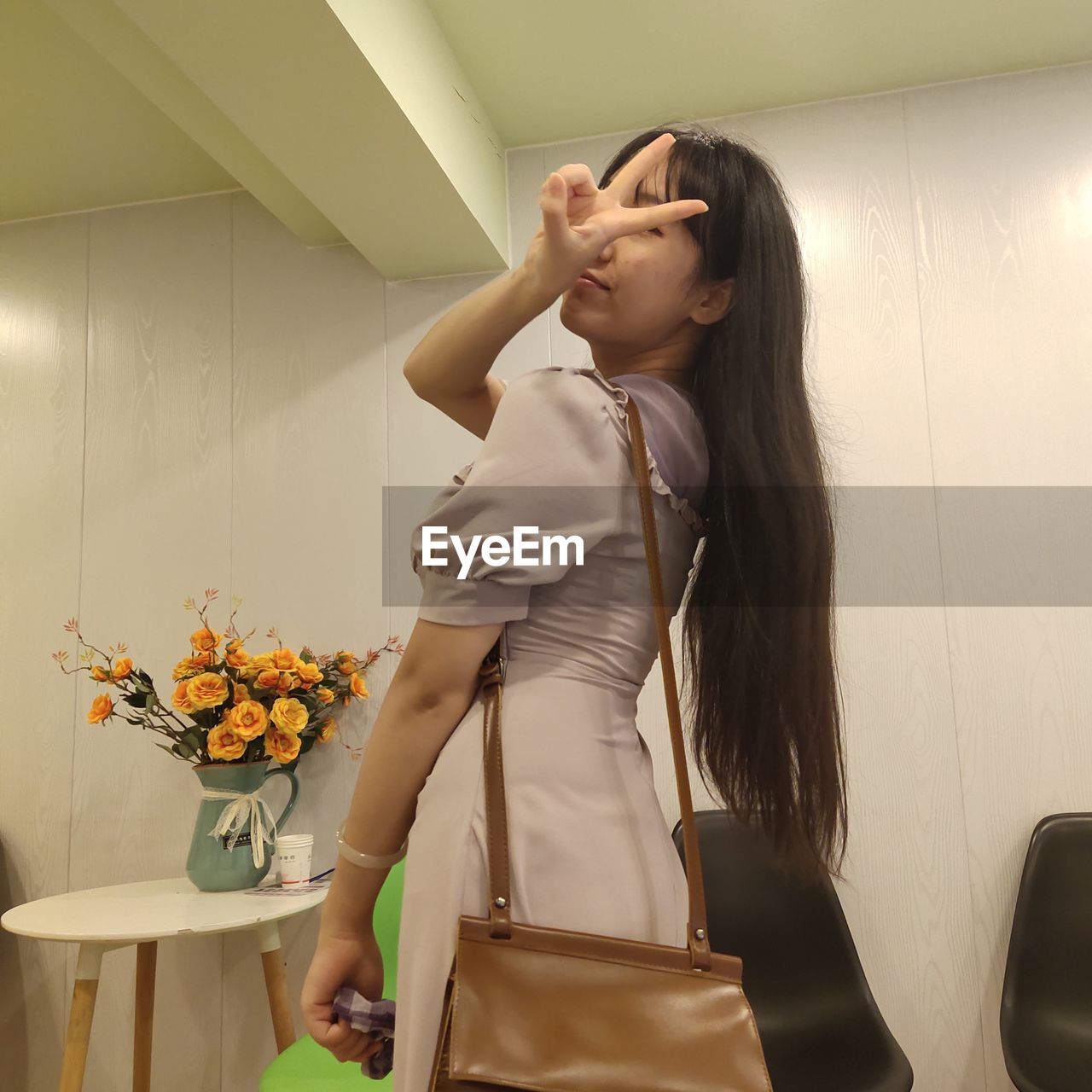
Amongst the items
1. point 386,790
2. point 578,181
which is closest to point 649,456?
point 578,181

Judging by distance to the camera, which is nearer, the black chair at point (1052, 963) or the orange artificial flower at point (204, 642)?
the black chair at point (1052, 963)

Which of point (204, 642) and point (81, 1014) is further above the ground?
point (204, 642)

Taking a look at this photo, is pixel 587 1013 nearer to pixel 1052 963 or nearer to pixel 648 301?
pixel 648 301

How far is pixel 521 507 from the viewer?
78 cm

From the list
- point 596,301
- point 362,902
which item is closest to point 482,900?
point 362,902

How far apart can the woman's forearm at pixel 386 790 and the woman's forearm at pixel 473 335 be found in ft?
1.10

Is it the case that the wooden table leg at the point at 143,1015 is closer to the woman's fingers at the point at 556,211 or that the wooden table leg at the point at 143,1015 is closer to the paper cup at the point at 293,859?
the paper cup at the point at 293,859

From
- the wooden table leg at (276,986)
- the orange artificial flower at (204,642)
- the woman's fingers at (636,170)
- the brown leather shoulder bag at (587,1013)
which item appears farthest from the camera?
the orange artificial flower at (204,642)

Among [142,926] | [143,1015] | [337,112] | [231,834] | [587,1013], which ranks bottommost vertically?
[143,1015]

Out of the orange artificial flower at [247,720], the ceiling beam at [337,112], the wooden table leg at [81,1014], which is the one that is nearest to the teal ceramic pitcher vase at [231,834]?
the orange artificial flower at [247,720]

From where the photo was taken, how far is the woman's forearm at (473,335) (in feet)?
2.74

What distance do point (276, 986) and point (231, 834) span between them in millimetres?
362

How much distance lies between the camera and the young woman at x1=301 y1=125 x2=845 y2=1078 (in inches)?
30.0

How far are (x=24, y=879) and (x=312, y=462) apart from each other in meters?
1.43
